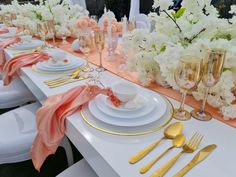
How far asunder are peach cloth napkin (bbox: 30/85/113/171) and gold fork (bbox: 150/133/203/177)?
30 centimetres

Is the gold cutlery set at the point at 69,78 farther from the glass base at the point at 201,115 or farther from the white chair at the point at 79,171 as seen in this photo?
the glass base at the point at 201,115

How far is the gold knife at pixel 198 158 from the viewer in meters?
0.50

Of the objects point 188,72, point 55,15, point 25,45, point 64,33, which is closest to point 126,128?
point 188,72

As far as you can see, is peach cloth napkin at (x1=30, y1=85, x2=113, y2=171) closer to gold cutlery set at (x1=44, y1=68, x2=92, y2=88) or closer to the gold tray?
the gold tray

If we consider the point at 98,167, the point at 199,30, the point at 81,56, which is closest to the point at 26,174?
the point at 81,56

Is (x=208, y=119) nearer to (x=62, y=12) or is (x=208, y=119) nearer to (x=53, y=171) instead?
(x=53, y=171)

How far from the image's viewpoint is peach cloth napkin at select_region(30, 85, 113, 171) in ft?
2.44

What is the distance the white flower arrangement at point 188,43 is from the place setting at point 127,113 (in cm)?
14

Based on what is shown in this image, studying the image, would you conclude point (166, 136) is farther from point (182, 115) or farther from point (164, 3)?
point (164, 3)

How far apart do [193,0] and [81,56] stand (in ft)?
2.63

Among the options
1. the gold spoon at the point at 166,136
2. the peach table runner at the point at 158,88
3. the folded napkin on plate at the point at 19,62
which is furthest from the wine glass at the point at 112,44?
the gold spoon at the point at 166,136

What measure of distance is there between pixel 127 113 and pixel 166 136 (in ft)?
0.45

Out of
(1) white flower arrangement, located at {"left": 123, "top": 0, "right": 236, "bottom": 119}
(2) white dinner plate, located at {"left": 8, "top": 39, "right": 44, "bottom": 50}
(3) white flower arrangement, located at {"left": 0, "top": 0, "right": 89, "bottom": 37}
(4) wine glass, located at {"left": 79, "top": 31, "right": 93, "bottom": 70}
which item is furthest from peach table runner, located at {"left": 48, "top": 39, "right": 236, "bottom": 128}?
(3) white flower arrangement, located at {"left": 0, "top": 0, "right": 89, "bottom": 37}

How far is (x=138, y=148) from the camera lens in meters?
0.58
